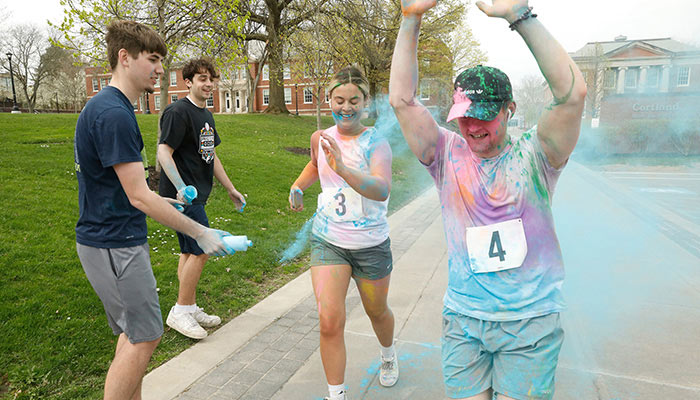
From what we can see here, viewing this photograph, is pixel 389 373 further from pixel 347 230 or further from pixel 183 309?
pixel 183 309

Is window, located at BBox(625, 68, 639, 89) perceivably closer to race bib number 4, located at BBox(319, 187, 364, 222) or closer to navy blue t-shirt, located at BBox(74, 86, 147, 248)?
race bib number 4, located at BBox(319, 187, 364, 222)

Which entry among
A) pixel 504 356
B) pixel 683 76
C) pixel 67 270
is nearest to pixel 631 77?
pixel 683 76

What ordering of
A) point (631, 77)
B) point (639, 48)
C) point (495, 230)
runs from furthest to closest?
point (631, 77) → point (639, 48) → point (495, 230)

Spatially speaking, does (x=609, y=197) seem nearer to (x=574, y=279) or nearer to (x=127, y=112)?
(x=574, y=279)

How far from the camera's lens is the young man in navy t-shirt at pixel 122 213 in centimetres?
203

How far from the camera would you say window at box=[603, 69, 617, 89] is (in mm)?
5732

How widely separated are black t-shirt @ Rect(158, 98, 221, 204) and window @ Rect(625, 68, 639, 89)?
5.87 metres

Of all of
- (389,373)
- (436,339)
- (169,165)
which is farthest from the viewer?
(436,339)

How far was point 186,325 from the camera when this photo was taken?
11.6 ft

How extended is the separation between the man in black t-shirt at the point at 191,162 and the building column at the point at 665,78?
220 inches

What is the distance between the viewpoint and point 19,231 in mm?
4969

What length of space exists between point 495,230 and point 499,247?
0.22 feet

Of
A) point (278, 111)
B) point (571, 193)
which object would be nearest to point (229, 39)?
point (571, 193)

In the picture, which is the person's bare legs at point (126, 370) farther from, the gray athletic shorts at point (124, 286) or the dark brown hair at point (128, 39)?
the dark brown hair at point (128, 39)
